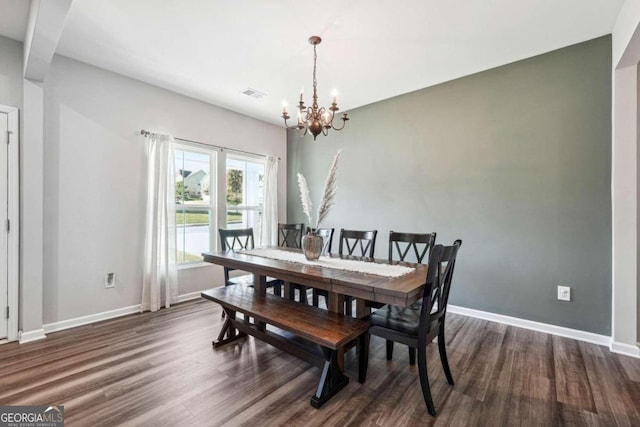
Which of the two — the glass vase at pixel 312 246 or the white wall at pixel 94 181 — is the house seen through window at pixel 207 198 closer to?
the white wall at pixel 94 181

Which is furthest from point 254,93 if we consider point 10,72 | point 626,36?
point 626,36

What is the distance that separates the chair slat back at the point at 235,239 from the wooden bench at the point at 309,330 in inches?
32.8

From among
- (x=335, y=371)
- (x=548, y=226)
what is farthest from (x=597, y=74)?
(x=335, y=371)

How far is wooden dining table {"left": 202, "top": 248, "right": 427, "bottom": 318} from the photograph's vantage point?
5.49ft

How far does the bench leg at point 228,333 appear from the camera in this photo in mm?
2531

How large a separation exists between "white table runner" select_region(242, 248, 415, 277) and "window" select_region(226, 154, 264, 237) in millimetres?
1613

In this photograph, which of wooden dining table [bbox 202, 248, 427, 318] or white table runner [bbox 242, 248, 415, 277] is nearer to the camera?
wooden dining table [bbox 202, 248, 427, 318]

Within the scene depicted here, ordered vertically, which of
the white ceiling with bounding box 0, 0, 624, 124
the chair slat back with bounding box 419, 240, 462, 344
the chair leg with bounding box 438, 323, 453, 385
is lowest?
the chair leg with bounding box 438, 323, 453, 385

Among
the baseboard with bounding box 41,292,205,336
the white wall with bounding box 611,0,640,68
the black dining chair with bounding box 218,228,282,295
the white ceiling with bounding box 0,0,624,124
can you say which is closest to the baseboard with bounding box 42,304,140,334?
the baseboard with bounding box 41,292,205,336

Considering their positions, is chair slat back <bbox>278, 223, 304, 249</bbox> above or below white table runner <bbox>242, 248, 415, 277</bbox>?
above

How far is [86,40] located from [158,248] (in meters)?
2.16

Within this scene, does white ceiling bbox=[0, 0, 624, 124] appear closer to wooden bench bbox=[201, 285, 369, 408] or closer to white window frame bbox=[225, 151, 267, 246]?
white window frame bbox=[225, 151, 267, 246]

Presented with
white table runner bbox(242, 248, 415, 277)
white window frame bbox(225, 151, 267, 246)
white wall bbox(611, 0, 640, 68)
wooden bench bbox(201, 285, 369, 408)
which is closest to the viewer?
wooden bench bbox(201, 285, 369, 408)

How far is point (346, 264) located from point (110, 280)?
265 cm
